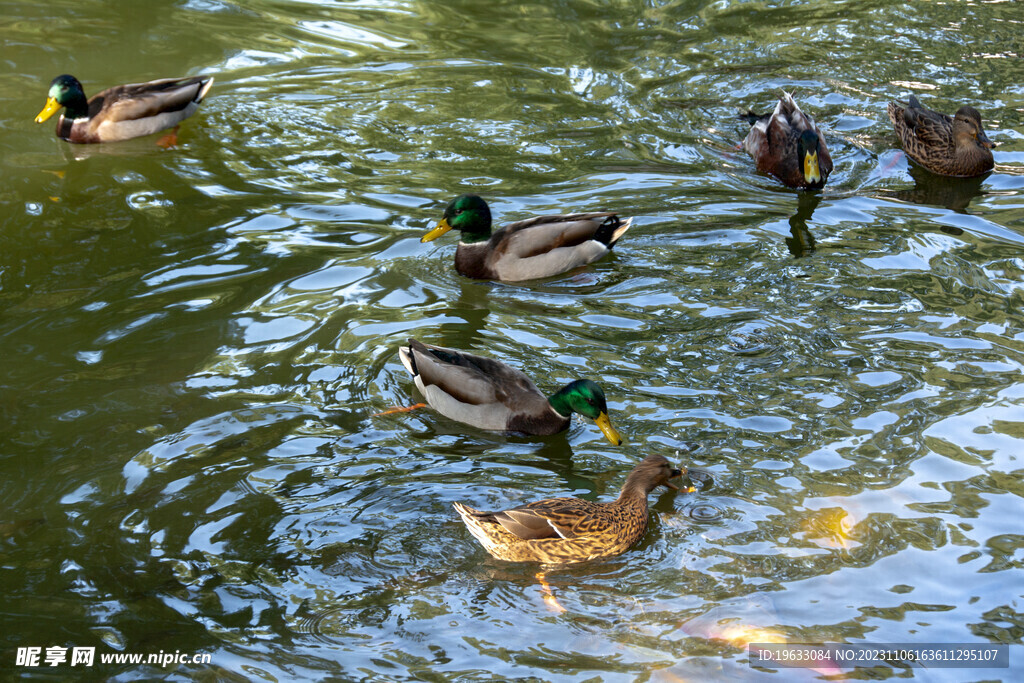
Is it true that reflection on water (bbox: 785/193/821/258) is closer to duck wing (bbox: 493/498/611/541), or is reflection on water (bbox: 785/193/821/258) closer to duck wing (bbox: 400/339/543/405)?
Result: duck wing (bbox: 400/339/543/405)

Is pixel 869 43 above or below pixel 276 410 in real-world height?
above

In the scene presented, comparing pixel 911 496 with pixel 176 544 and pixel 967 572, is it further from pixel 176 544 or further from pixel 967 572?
pixel 176 544

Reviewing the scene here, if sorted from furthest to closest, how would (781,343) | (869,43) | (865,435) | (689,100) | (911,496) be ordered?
(869,43)
(689,100)
(781,343)
(865,435)
(911,496)

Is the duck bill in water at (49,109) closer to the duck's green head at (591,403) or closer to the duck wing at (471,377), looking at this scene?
the duck wing at (471,377)

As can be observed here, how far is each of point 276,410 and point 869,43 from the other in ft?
31.5

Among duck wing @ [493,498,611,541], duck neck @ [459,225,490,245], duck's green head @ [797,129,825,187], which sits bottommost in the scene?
duck wing @ [493,498,611,541]

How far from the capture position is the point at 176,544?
5.55 m

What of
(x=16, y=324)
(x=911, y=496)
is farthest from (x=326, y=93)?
(x=911, y=496)

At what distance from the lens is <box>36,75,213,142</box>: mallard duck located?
36.0 feet

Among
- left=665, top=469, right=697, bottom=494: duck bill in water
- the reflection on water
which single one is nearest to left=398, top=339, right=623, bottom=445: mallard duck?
left=665, top=469, right=697, bottom=494: duck bill in water

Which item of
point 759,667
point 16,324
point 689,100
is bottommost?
point 759,667

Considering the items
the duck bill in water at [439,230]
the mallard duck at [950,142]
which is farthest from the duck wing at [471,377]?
the mallard duck at [950,142]

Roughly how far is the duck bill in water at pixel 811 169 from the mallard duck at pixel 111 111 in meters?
6.41

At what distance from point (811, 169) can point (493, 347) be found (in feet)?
13.2
